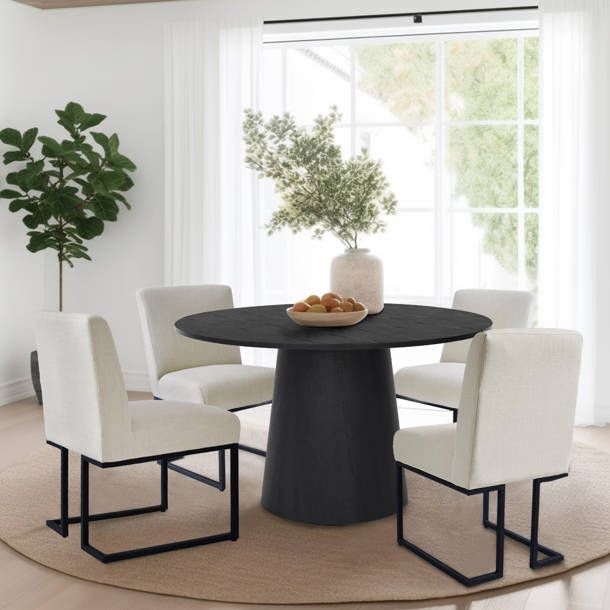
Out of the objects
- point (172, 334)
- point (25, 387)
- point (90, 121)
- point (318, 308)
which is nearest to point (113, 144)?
point (90, 121)

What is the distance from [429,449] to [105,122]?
157 inches

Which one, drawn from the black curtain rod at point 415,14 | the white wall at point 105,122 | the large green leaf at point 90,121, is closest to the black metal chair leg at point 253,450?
the white wall at point 105,122

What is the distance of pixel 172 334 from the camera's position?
4285 mm

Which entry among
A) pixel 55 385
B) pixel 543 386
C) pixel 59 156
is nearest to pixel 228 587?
pixel 55 385

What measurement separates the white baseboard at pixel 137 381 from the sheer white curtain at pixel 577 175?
2658mm

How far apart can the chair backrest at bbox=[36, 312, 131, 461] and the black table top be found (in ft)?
1.27

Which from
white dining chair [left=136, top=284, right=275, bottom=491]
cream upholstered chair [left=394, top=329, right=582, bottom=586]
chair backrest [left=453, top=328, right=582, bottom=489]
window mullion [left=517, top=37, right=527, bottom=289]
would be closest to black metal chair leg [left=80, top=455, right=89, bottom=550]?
white dining chair [left=136, top=284, right=275, bottom=491]

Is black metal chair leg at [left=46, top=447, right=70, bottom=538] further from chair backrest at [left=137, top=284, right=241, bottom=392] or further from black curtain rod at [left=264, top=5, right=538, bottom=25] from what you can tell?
black curtain rod at [left=264, top=5, right=538, bottom=25]

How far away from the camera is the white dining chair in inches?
154

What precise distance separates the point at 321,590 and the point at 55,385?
47.7 inches

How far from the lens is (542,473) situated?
9.53 feet

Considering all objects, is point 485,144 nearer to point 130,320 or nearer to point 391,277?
point 391,277

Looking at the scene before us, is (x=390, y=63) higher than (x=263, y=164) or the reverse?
higher

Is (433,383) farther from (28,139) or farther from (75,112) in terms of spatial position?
(28,139)
